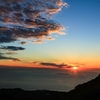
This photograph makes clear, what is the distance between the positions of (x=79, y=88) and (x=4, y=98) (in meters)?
60.5

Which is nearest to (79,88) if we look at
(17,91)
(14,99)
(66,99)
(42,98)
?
(66,99)

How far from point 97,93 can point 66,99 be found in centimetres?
1416

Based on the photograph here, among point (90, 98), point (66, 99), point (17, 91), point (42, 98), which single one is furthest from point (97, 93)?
point (17, 91)

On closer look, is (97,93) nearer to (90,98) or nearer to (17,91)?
(90,98)

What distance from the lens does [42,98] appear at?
133750mm

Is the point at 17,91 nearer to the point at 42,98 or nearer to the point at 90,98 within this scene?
the point at 42,98

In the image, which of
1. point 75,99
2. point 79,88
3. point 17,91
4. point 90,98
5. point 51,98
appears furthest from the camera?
point 17,91

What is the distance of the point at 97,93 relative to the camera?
54.7 meters

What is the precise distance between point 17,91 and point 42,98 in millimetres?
26898

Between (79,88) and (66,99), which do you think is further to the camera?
(79,88)

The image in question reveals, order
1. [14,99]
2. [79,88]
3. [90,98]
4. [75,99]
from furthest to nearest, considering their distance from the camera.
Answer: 1. [14,99]
2. [79,88]
3. [75,99]
4. [90,98]

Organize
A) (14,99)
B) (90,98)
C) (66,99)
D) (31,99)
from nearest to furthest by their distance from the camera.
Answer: (90,98)
(66,99)
(14,99)
(31,99)

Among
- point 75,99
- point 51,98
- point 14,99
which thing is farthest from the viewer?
point 51,98

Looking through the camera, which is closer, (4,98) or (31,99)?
(4,98)
